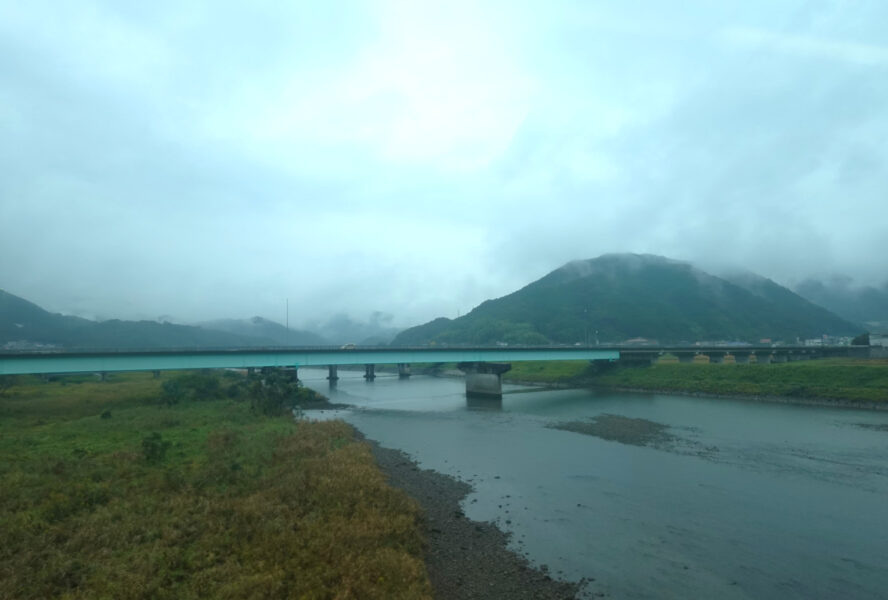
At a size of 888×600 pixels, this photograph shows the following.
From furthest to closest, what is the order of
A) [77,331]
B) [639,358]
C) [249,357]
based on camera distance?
1. [77,331]
2. [639,358]
3. [249,357]

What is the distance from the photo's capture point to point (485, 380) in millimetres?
→ 49750

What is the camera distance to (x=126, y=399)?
36.8m

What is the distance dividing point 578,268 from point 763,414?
148 meters

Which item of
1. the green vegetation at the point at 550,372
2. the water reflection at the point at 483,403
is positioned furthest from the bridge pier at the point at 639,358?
the water reflection at the point at 483,403

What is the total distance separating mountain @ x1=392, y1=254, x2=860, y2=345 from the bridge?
154 ft

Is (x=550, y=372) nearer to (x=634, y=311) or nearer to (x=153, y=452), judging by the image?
(x=153, y=452)

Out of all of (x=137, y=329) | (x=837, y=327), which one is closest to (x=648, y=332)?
(x=837, y=327)

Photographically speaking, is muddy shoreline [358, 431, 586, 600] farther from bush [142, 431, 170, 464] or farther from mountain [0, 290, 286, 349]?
mountain [0, 290, 286, 349]

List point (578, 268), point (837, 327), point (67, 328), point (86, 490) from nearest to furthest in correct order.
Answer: point (86, 490)
point (67, 328)
point (837, 327)
point (578, 268)

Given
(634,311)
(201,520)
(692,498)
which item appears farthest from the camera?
(634,311)

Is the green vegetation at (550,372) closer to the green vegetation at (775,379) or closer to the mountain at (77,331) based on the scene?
the green vegetation at (775,379)

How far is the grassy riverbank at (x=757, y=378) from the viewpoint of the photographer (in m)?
37.5

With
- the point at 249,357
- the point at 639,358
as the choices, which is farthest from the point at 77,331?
the point at 639,358

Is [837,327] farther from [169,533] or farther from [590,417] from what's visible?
[169,533]
